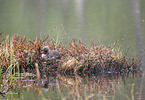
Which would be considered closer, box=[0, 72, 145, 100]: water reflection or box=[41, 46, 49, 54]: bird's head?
box=[0, 72, 145, 100]: water reflection

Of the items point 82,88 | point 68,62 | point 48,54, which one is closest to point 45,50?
point 48,54

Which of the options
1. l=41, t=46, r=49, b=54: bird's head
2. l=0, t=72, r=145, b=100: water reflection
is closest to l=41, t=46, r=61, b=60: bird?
l=41, t=46, r=49, b=54: bird's head

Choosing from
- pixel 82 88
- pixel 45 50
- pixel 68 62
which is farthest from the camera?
pixel 45 50

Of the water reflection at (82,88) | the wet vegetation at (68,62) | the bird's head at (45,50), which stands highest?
the bird's head at (45,50)

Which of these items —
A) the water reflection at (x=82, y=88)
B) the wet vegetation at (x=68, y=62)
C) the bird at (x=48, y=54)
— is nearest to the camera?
the water reflection at (x=82, y=88)

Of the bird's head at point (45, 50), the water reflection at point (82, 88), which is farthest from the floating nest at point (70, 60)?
the water reflection at point (82, 88)

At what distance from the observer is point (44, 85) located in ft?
29.8

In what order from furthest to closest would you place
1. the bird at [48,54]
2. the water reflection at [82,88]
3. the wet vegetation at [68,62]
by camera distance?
the bird at [48,54]
the wet vegetation at [68,62]
the water reflection at [82,88]

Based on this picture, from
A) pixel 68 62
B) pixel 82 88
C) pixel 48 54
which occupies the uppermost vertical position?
pixel 48 54

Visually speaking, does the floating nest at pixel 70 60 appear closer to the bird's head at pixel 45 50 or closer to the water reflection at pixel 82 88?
the bird's head at pixel 45 50

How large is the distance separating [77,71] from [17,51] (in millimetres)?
1567

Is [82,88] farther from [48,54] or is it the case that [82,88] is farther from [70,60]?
[48,54]

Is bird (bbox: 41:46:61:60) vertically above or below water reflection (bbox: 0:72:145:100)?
above

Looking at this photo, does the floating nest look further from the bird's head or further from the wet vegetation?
the bird's head
